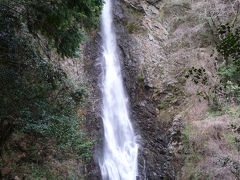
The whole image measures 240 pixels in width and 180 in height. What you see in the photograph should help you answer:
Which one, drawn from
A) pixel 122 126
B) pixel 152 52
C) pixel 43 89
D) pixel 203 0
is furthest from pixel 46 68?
pixel 203 0

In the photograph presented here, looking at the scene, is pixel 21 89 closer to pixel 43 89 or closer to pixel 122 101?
pixel 43 89

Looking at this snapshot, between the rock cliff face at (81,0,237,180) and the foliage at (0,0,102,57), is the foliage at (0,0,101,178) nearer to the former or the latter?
the foliage at (0,0,102,57)

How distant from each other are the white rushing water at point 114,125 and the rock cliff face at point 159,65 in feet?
1.11

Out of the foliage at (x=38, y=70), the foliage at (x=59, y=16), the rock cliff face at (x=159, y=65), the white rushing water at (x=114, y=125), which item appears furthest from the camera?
the rock cliff face at (x=159, y=65)

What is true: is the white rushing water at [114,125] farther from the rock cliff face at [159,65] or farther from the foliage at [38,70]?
the foliage at [38,70]

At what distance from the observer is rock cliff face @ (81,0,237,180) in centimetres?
1211

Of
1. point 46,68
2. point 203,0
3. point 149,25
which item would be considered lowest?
point 46,68

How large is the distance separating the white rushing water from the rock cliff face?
0.34 m

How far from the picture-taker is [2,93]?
593 cm

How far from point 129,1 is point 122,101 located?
24.4ft

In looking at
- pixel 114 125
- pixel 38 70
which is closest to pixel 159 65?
pixel 114 125

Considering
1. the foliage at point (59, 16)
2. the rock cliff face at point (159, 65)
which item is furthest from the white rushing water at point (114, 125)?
the foliage at point (59, 16)

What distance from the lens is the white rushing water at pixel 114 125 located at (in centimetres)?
1110

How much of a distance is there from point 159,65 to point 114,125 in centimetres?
488
